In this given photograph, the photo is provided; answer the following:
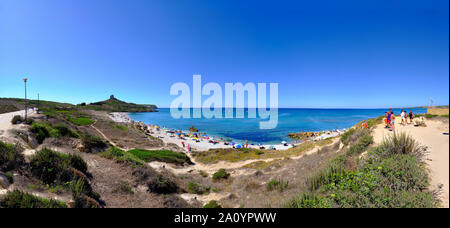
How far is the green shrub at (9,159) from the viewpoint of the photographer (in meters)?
6.26

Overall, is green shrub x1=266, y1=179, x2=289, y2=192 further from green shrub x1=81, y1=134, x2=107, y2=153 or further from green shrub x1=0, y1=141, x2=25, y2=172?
green shrub x1=81, y1=134, x2=107, y2=153

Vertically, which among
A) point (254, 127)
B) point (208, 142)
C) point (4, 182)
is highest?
point (4, 182)

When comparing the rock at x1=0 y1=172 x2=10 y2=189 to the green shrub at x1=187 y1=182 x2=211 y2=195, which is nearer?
the rock at x1=0 y1=172 x2=10 y2=189

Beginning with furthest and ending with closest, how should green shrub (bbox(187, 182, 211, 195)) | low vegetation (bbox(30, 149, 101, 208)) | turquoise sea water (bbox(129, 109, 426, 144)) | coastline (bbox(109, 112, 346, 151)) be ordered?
turquoise sea water (bbox(129, 109, 426, 144)), coastline (bbox(109, 112, 346, 151)), green shrub (bbox(187, 182, 211, 195)), low vegetation (bbox(30, 149, 101, 208))

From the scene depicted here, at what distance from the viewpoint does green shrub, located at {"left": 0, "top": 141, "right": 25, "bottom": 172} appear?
6264 millimetres

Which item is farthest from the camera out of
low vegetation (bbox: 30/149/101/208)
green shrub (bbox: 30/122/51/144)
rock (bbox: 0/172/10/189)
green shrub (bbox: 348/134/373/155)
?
green shrub (bbox: 30/122/51/144)

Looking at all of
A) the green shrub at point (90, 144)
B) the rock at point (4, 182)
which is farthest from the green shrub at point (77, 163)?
the green shrub at point (90, 144)

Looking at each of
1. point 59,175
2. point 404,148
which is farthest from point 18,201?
point 404,148

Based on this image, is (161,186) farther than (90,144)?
No

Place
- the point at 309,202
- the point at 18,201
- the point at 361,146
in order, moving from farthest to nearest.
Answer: the point at 361,146
the point at 309,202
the point at 18,201

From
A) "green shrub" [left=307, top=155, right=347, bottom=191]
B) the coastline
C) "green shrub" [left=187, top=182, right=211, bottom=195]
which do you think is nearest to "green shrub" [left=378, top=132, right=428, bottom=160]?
"green shrub" [left=307, top=155, right=347, bottom=191]

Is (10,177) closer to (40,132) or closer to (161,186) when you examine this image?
(161,186)

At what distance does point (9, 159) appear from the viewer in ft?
21.1

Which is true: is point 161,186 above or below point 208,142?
above
